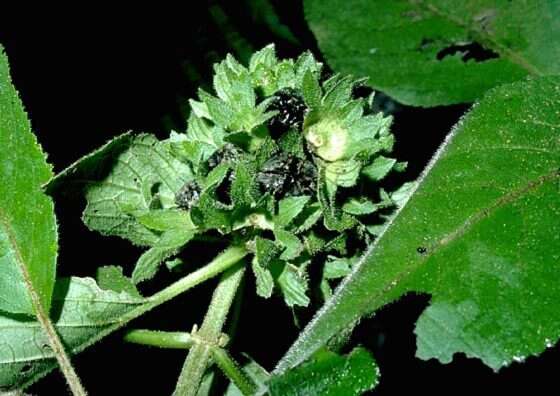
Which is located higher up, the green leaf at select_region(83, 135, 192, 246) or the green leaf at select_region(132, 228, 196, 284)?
the green leaf at select_region(83, 135, 192, 246)

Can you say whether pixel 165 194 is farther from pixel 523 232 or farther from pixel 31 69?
pixel 31 69

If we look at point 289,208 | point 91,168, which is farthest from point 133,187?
point 289,208

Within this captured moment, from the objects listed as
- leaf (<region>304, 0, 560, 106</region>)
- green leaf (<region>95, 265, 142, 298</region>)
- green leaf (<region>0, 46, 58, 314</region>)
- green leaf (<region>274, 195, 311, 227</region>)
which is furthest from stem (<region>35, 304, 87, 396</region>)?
leaf (<region>304, 0, 560, 106</region>)

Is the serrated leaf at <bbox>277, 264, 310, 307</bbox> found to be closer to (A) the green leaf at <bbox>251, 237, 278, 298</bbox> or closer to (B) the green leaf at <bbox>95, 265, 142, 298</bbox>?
(A) the green leaf at <bbox>251, 237, 278, 298</bbox>

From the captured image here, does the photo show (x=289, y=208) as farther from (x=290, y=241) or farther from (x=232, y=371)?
(x=232, y=371)

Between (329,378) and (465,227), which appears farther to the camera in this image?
(465,227)
